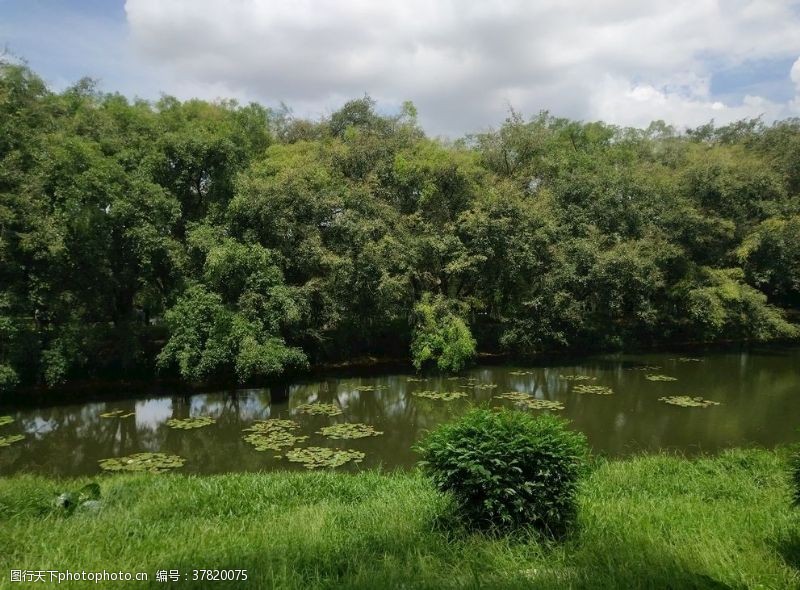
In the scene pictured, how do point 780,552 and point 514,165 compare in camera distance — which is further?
point 514,165

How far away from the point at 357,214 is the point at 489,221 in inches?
179

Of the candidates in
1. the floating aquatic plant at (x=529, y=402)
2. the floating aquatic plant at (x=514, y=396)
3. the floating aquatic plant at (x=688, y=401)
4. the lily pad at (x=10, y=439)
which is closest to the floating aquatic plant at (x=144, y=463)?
the lily pad at (x=10, y=439)

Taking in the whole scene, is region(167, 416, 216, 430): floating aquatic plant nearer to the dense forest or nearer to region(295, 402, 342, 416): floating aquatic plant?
the dense forest

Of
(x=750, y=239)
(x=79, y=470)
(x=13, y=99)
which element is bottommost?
(x=79, y=470)

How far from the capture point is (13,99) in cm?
1300

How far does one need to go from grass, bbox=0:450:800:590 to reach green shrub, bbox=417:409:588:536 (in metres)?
0.18

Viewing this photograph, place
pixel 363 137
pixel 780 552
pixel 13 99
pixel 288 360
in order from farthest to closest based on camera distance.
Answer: pixel 363 137, pixel 288 360, pixel 13 99, pixel 780 552

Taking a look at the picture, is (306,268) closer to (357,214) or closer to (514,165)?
(357,214)

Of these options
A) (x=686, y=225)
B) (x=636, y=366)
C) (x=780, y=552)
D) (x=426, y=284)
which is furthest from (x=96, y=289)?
(x=686, y=225)

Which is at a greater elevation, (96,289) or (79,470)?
(96,289)

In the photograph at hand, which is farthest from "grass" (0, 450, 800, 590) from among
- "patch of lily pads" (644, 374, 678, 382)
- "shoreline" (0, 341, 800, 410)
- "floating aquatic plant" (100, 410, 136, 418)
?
"patch of lily pads" (644, 374, 678, 382)

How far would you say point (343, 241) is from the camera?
16188 millimetres

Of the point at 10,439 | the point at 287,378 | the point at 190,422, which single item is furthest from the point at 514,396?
the point at 10,439

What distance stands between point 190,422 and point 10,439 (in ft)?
10.9
